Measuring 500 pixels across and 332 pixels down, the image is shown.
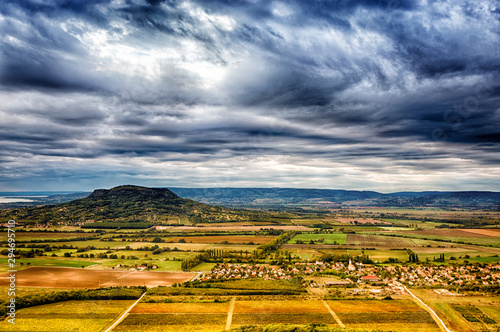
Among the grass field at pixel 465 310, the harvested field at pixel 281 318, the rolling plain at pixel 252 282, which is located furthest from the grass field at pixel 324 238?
the harvested field at pixel 281 318

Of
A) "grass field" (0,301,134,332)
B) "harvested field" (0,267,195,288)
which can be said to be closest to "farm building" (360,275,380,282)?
"harvested field" (0,267,195,288)

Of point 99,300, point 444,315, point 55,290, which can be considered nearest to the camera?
point 444,315

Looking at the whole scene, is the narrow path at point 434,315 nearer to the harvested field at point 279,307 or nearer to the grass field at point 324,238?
the harvested field at point 279,307

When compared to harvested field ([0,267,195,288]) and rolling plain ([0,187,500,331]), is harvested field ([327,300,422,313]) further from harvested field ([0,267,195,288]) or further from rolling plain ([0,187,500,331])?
harvested field ([0,267,195,288])

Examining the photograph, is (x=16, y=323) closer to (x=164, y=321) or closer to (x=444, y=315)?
(x=164, y=321)

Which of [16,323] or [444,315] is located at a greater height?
[16,323]

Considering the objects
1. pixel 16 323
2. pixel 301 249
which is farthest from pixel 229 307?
pixel 301 249
